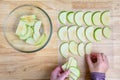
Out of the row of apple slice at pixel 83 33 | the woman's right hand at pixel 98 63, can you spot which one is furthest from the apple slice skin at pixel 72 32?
the woman's right hand at pixel 98 63

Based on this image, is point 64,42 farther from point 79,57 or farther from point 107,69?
point 107,69

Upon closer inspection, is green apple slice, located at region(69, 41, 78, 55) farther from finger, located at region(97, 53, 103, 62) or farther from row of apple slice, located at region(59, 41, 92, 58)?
finger, located at region(97, 53, 103, 62)

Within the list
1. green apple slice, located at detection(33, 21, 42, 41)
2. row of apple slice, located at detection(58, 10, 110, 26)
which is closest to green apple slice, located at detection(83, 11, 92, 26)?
row of apple slice, located at detection(58, 10, 110, 26)

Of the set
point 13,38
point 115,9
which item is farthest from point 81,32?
point 13,38

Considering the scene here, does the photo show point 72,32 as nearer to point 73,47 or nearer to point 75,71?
point 73,47

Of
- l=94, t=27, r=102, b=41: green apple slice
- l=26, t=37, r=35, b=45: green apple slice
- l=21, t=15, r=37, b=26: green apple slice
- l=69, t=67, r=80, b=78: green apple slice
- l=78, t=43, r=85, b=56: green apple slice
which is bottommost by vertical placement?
l=69, t=67, r=80, b=78: green apple slice

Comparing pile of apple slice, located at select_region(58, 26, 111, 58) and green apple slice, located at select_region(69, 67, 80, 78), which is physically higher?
pile of apple slice, located at select_region(58, 26, 111, 58)
